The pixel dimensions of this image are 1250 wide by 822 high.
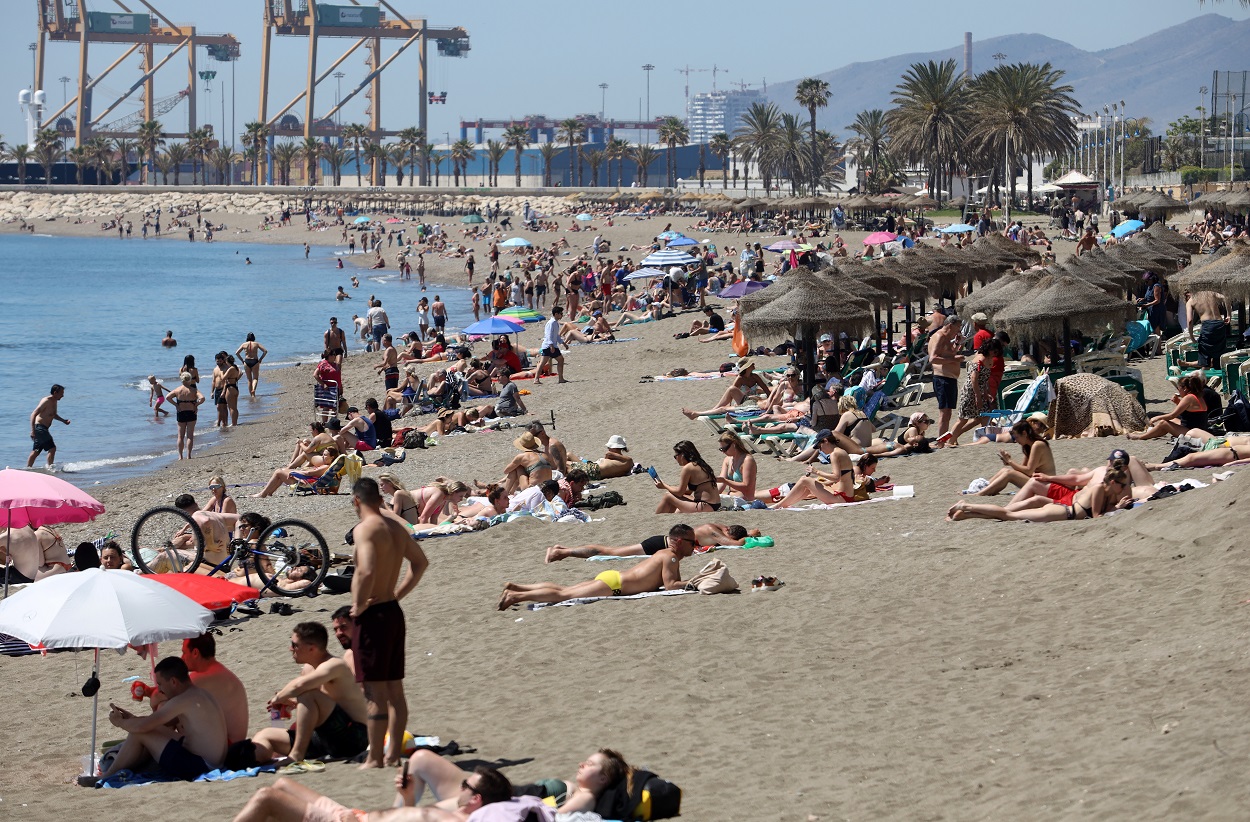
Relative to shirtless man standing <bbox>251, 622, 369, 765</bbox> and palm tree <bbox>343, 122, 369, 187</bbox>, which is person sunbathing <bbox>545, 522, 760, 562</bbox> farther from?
palm tree <bbox>343, 122, 369, 187</bbox>

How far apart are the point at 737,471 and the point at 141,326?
38107 mm

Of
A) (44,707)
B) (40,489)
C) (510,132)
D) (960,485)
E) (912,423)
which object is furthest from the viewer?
(510,132)

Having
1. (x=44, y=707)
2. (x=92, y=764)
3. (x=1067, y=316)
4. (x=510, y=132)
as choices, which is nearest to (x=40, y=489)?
(x=44, y=707)

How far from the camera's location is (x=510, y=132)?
128750 mm

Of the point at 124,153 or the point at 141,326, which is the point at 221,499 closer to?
the point at 141,326

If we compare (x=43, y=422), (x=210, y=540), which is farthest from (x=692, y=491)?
(x=43, y=422)

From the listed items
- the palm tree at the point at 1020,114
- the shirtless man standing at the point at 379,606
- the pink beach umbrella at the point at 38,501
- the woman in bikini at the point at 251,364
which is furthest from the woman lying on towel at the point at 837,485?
the palm tree at the point at 1020,114

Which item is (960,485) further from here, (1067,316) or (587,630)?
(587,630)

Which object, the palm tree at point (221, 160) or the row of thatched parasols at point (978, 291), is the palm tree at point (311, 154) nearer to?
the palm tree at point (221, 160)

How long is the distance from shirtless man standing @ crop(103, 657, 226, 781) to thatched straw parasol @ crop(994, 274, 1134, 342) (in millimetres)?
9700

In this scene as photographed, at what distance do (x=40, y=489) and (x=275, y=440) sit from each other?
1025 cm

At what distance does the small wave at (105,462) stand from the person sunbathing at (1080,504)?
13.5 m

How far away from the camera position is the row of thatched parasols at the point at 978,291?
1380cm

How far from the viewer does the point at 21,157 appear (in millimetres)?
135500
